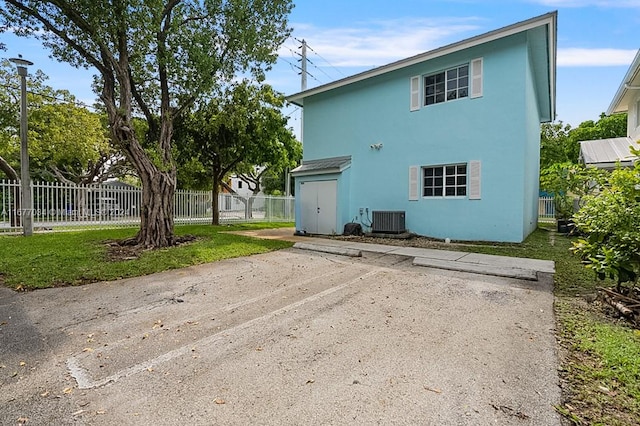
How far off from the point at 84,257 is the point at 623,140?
2146 cm

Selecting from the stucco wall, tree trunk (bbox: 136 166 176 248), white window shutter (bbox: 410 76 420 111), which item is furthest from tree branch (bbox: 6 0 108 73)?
white window shutter (bbox: 410 76 420 111)

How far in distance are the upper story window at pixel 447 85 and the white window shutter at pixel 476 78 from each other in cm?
21

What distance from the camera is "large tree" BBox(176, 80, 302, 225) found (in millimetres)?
14719

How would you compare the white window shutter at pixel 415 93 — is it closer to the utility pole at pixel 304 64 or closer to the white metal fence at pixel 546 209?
the utility pole at pixel 304 64

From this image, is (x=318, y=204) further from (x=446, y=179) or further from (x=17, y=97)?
(x=17, y=97)

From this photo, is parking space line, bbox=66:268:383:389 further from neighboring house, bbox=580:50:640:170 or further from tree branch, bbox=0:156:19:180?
neighboring house, bbox=580:50:640:170

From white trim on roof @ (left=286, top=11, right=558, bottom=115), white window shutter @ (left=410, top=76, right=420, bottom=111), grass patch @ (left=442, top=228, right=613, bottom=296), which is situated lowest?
grass patch @ (left=442, top=228, right=613, bottom=296)

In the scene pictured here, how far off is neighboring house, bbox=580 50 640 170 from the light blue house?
7.33 ft

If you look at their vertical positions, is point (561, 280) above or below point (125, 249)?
below

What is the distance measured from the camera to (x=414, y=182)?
10906 millimetres

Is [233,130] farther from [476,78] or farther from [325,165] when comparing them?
[476,78]

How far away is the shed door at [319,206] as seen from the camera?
39.4ft

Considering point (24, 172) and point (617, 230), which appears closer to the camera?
point (617, 230)

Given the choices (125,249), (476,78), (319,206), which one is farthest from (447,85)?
(125,249)
